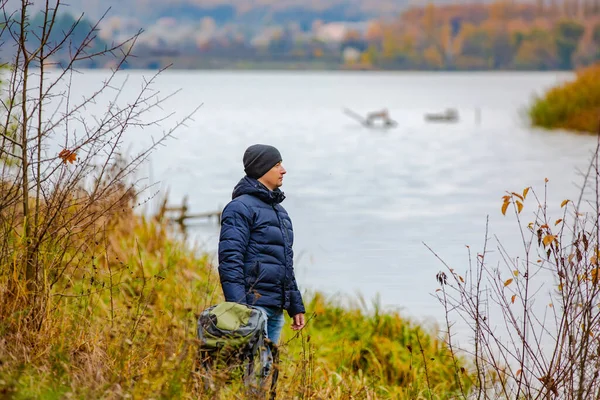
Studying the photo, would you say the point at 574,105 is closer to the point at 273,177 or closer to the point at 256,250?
the point at 273,177

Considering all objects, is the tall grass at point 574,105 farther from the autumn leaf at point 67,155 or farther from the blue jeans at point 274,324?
the autumn leaf at point 67,155

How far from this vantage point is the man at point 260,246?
525 centimetres

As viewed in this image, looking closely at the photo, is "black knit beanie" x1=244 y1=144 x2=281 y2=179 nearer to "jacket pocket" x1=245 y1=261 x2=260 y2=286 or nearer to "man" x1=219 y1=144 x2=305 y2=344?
"man" x1=219 y1=144 x2=305 y2=344

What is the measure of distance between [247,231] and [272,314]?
52 cm

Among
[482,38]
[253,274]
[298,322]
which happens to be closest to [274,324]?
[298,322]

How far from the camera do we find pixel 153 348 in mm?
5742

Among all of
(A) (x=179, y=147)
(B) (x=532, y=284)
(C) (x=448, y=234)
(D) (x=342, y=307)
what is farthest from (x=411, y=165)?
(D) (x=342, y=307)

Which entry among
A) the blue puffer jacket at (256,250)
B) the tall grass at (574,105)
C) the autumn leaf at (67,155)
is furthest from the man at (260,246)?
the tall grass at (574,105)

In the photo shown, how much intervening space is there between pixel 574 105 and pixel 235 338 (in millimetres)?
34515

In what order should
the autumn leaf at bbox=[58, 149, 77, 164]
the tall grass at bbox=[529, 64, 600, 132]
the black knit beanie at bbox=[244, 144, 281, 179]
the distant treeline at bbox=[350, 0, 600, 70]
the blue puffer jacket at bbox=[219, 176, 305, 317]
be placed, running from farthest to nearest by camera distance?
the distant treeline at bbox=[350, 0, 600, 70]
the tall grass at bbox=[529, 64, 600, 132]
the autumn leaf at bbox=[58, 149, 77, 164]
the black knit beanie at bbox=[244, 144, 281, 179]
the blue puffer jacket at bbox=[219, 176, 305, 317]

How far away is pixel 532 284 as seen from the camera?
13.0m

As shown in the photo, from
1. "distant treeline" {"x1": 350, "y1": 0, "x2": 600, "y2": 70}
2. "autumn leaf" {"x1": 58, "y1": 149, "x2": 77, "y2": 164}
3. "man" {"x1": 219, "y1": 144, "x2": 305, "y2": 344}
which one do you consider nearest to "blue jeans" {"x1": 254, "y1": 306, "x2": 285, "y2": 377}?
"man" {"x1": 219, "y1": 144, "x2": 305, "y2": 344}

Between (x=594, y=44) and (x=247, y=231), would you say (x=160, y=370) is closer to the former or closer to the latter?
(x=247, y=231)

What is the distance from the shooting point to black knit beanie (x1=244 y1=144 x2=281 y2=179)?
5484 mm
